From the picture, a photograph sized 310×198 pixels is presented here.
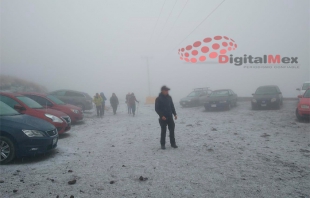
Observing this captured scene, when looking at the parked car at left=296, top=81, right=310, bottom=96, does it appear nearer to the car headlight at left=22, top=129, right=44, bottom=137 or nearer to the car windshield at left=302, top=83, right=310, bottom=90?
the car windshield at left=302, top=83, right=310, bottom=90

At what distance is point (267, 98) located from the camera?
49.4 feet

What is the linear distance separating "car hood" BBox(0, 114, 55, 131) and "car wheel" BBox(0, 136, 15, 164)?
0.31 meters

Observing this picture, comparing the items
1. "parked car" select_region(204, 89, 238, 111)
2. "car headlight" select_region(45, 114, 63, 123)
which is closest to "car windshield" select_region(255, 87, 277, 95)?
"parked car" select_region(204, 89, 238, 111)

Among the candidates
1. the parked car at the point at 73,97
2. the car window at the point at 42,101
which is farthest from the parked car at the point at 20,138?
the parked car at the point at 73,97

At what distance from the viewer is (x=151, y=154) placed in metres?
5.80

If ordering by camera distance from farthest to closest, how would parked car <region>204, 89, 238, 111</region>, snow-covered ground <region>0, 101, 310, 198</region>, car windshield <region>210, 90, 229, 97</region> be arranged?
1. car windshield <region>210, 90, 229, 97</region>
2. parked car <region>204, 89, 238, 111</region>
3. snow-covered ground <region>0, 101, 310, 198</region>

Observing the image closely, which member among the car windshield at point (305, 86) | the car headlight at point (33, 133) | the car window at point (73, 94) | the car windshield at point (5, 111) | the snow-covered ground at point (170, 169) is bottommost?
the snow-covered ground at point (170, 169)

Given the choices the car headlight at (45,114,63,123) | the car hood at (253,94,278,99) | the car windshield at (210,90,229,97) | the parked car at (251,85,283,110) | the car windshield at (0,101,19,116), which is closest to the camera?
the car windshield at (0,101,19,116)

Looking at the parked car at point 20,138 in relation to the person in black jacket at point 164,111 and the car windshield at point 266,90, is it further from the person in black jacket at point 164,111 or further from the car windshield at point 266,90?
the car windshield at point 266,90

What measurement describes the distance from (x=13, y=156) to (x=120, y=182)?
2689 mm

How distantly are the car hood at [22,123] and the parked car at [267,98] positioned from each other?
43.8 ft

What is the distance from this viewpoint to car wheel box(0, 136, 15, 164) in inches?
197

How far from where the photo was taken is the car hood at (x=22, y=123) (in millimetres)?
5129

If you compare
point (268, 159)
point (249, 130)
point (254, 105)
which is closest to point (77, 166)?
point (268, 159)
